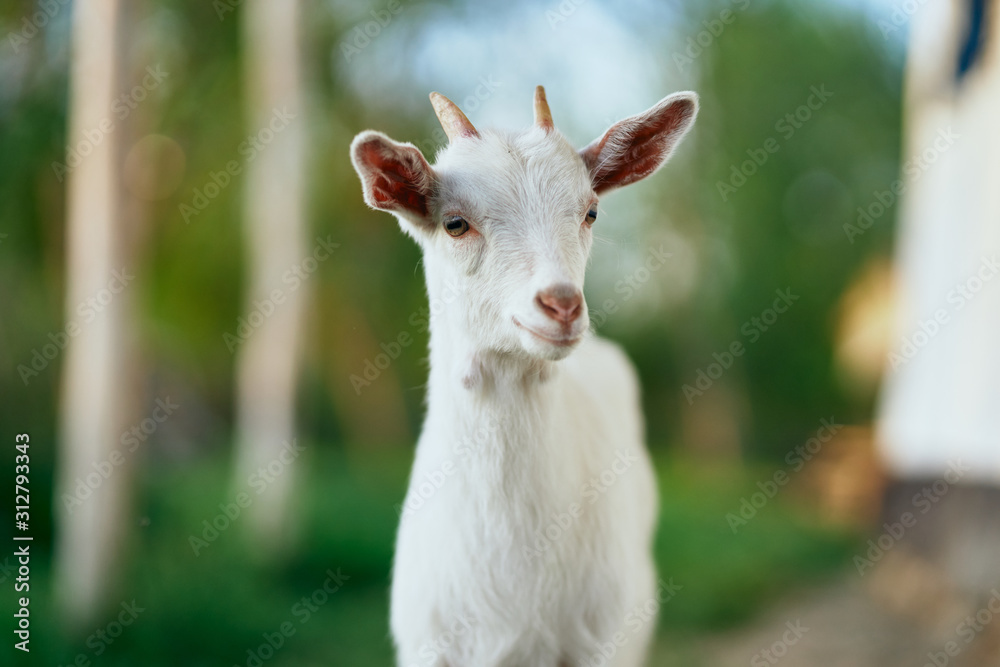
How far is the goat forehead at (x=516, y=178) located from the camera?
6.61 feet

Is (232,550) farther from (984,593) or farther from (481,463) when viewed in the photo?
(984,593)

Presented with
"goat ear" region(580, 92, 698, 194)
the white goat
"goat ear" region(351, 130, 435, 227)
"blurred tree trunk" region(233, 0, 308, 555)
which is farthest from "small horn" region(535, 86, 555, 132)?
"blurred tree trunk" region(233, 0, 308, 555)

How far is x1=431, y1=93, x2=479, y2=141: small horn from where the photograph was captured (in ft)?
7.03

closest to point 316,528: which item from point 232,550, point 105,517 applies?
point 232,550

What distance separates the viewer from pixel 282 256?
700 centimetres

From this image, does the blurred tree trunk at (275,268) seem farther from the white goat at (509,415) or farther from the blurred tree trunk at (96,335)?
the white goat at (509,415)

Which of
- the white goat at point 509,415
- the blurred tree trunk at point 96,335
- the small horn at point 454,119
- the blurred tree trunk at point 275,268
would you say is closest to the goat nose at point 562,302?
the white goat at point 509,415

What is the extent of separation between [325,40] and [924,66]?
5.90 metres

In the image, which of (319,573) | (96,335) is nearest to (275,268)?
(96,335)

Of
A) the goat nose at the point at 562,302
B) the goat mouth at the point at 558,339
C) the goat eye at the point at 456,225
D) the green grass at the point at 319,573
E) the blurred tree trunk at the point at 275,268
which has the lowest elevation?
the green grass at the point at 319,573

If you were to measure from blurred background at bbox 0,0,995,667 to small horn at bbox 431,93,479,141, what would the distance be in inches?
25.1

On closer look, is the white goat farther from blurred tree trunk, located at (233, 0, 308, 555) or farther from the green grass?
blurred tree trunk, located at (233, 0, 308, 555)

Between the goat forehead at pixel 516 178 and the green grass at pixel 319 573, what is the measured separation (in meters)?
3.99

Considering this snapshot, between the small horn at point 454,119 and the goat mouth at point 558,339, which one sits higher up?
the small horn at point 454,119
